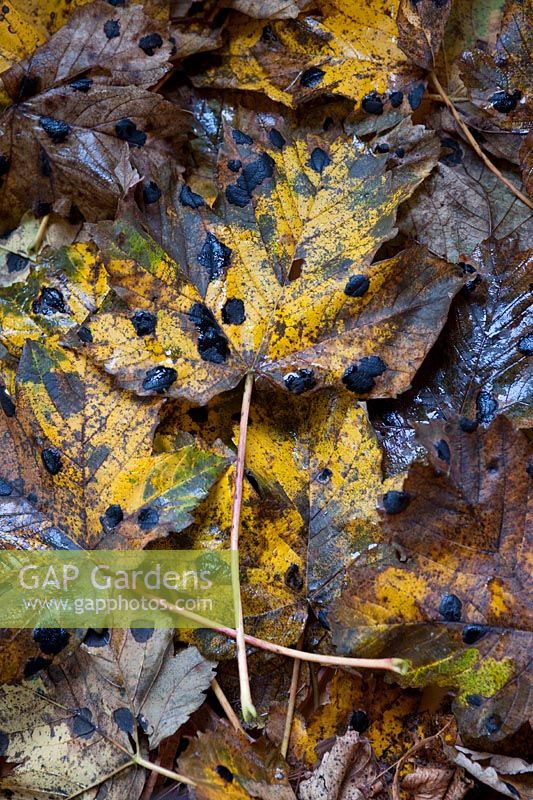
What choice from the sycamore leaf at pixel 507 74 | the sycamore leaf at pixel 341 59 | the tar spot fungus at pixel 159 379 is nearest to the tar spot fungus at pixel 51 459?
the tar spot fungus at pixel 159 379

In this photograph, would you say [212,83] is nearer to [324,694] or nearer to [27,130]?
[27,130]

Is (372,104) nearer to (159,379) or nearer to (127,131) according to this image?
(127,131)

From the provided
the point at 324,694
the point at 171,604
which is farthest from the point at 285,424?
the point at 324,694

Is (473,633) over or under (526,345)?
under

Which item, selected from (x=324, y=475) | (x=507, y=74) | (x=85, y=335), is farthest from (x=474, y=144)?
(x=85, y=335)

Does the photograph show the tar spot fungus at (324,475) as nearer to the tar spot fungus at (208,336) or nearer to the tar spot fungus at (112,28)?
A: the tar spot fungus at (208,336)
